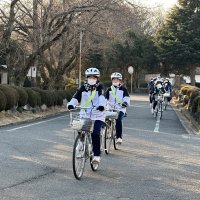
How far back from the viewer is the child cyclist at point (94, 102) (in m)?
8.54

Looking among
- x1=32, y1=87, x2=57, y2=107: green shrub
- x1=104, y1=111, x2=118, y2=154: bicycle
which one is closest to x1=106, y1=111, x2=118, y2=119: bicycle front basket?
x1=104, y1=111, x2=118, y2=154: bicycle

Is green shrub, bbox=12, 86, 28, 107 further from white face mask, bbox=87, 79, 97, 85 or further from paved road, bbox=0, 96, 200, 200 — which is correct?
white face mask, bbox=87, 79, 97, 85

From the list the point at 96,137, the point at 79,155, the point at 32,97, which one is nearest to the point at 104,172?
the point at 96,137

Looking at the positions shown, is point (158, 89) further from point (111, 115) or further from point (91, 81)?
point (91, 81)

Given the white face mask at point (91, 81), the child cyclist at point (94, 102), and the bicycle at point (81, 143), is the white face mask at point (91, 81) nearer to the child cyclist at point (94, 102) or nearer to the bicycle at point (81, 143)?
the child cyclist at point (94, 102)

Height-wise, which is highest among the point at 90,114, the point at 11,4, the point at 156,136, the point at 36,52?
the point at 11,4

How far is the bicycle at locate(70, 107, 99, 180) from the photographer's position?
25.7ft

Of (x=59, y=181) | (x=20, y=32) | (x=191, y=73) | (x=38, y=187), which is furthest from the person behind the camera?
(x=191, y=73)

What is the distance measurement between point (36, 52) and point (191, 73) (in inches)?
1368

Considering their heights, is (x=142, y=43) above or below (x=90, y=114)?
above

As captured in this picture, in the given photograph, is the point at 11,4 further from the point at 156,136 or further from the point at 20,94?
the point at 156,136

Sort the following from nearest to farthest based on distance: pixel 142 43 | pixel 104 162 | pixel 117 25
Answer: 1. pixel 104 162
2. pixel 117 25
3. pixel 142 43

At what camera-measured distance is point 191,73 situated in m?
57.9

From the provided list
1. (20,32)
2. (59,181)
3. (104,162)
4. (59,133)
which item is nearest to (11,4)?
(20,32)
